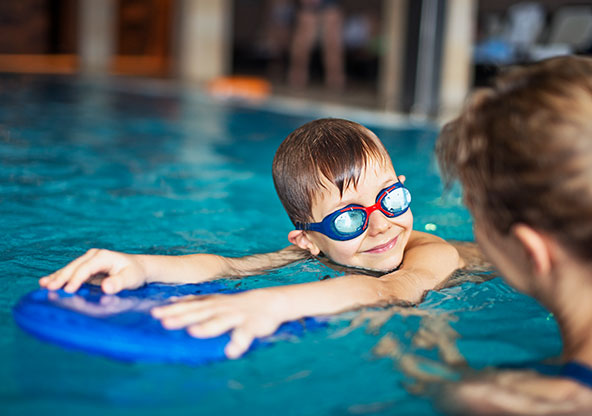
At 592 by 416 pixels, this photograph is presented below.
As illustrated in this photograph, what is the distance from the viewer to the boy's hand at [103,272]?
2.00 metres

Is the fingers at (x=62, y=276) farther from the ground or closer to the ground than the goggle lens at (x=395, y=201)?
closer to the ground

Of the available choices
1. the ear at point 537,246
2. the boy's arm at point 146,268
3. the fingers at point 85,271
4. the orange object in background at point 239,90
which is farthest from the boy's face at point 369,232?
the orange object in background at point 239,90

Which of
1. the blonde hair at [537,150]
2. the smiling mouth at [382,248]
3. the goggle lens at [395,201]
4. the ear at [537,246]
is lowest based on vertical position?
the smiling mouth at [382,248]

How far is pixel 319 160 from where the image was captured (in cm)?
237

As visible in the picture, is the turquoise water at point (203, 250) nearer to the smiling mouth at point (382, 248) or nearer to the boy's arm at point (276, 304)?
the boy's arm at point (276, 304)

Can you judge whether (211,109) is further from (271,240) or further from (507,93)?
(507,93)

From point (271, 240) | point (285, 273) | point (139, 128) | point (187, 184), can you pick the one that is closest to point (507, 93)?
point (285, 273)

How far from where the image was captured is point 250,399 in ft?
5.57

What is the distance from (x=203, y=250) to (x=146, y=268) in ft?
3.04

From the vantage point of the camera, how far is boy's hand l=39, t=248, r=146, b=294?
1998 mm

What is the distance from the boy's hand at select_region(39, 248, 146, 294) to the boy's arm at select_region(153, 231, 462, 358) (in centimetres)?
27

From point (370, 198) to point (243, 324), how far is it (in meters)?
0.80

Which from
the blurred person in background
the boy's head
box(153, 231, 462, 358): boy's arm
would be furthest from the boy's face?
the blurred person in background

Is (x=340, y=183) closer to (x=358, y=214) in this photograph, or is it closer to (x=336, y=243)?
(x=358, y=214)
